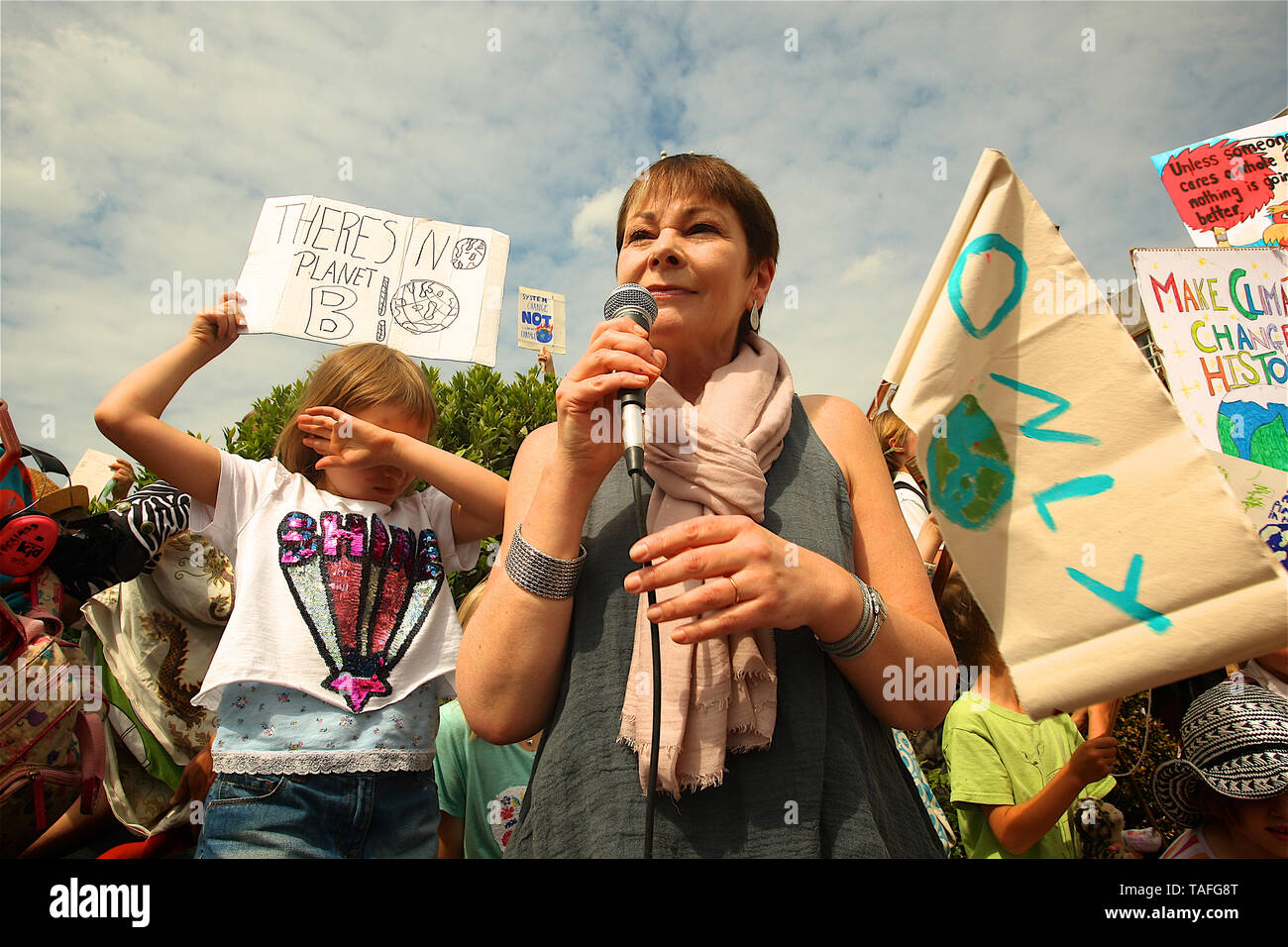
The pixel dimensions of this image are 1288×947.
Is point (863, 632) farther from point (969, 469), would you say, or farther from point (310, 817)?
point (310, 817)

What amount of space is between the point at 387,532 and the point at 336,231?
1.57 m

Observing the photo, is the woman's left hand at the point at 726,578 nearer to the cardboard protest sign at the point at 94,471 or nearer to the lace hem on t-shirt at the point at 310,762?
the lace hem on t-shirt at the point at 310,762

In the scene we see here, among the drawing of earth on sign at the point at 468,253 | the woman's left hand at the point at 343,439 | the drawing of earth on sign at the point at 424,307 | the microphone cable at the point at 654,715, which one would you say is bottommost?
the microphone cable at the point at 654,715

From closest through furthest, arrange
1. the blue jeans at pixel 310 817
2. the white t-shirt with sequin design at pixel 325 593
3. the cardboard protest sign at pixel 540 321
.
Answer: the blue jeans at pixel 310 817, the white t-shirt with sequin design at pixel 325 593, the cardboard protest sign at pixel 540 321

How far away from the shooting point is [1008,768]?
2.78 meters

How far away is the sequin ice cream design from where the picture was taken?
2059mm

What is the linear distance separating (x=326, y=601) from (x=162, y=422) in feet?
2.34

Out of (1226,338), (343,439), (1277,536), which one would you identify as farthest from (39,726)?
(1226,338)

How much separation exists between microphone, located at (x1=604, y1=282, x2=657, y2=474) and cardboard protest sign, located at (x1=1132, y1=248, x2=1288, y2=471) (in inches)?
124

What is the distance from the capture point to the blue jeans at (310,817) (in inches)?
72.6

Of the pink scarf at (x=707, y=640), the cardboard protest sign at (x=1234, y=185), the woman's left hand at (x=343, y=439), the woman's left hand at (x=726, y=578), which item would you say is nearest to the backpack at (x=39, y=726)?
the woman's left hand at (x=343, y=439)

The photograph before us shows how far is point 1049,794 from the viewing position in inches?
99.7

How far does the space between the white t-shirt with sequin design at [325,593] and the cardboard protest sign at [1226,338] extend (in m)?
3.45

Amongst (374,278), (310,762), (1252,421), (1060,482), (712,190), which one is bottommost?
(310,762)
